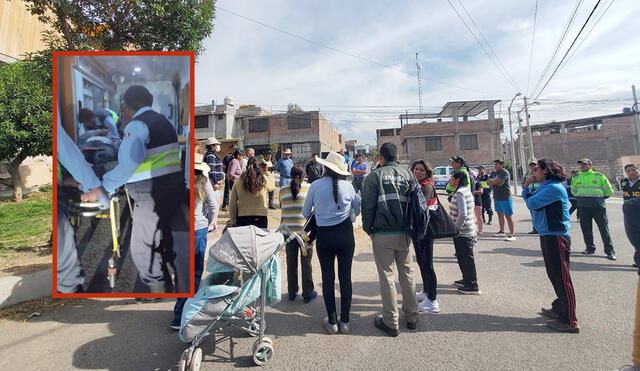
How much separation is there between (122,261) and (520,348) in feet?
13.0

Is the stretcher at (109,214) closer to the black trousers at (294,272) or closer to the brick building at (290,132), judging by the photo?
the black trousers at (294,272)

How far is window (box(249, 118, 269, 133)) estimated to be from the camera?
31702mm

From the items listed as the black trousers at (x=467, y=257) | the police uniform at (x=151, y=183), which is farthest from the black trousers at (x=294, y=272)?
the black trousers at (x=467, y=257)

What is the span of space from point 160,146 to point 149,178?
1.09 feet

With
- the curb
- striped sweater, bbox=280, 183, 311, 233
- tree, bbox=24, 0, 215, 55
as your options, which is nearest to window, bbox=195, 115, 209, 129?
tree, bbox=24, 0, 215, 55

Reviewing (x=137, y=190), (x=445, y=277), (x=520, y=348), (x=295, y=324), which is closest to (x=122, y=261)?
(x=137, y=190)

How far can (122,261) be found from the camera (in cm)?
311

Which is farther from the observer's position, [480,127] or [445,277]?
[480,127]

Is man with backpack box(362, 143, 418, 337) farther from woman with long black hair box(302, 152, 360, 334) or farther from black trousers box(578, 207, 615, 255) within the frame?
black trousers box(578, 207, 615, 255)

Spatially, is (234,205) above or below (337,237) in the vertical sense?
above

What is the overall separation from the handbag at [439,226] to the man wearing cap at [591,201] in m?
4.02

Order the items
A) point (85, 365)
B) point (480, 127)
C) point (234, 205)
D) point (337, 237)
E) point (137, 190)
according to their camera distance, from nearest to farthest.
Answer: point (85, 365)
point (137, 190)
point (337, 237)
point (234, 205)
point (480, 127)

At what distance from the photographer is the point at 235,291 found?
2641 millimetres

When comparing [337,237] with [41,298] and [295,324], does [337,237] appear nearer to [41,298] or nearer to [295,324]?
[295,324]
